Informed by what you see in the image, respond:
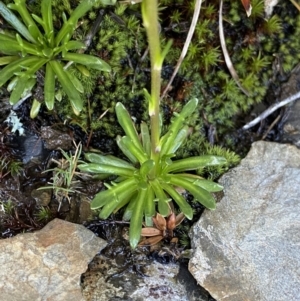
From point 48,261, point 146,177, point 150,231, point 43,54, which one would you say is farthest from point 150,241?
point 43,54

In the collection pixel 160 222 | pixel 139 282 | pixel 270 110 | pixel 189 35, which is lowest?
pixel 139 282

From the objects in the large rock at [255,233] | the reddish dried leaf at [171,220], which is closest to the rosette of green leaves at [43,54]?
the reddish dried leaf at [171,220]

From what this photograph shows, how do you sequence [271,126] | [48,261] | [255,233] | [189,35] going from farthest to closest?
[271,126] < [189,35] < [255,233] < [48,261]

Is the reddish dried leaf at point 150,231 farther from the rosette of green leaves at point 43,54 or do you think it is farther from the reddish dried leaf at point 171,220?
the rosette of green leaves at point 43,54

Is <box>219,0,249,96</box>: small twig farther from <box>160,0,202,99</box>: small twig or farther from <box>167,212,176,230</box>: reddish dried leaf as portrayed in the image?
<box>167,212,176,230</box>: reddish dried leaf

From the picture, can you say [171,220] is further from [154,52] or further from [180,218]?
[154,52]

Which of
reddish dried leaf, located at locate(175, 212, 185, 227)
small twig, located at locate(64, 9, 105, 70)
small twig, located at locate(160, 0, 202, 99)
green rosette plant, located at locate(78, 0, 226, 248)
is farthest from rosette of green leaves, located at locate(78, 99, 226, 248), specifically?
small twig, located at locate(64, 9, 105, 70)
